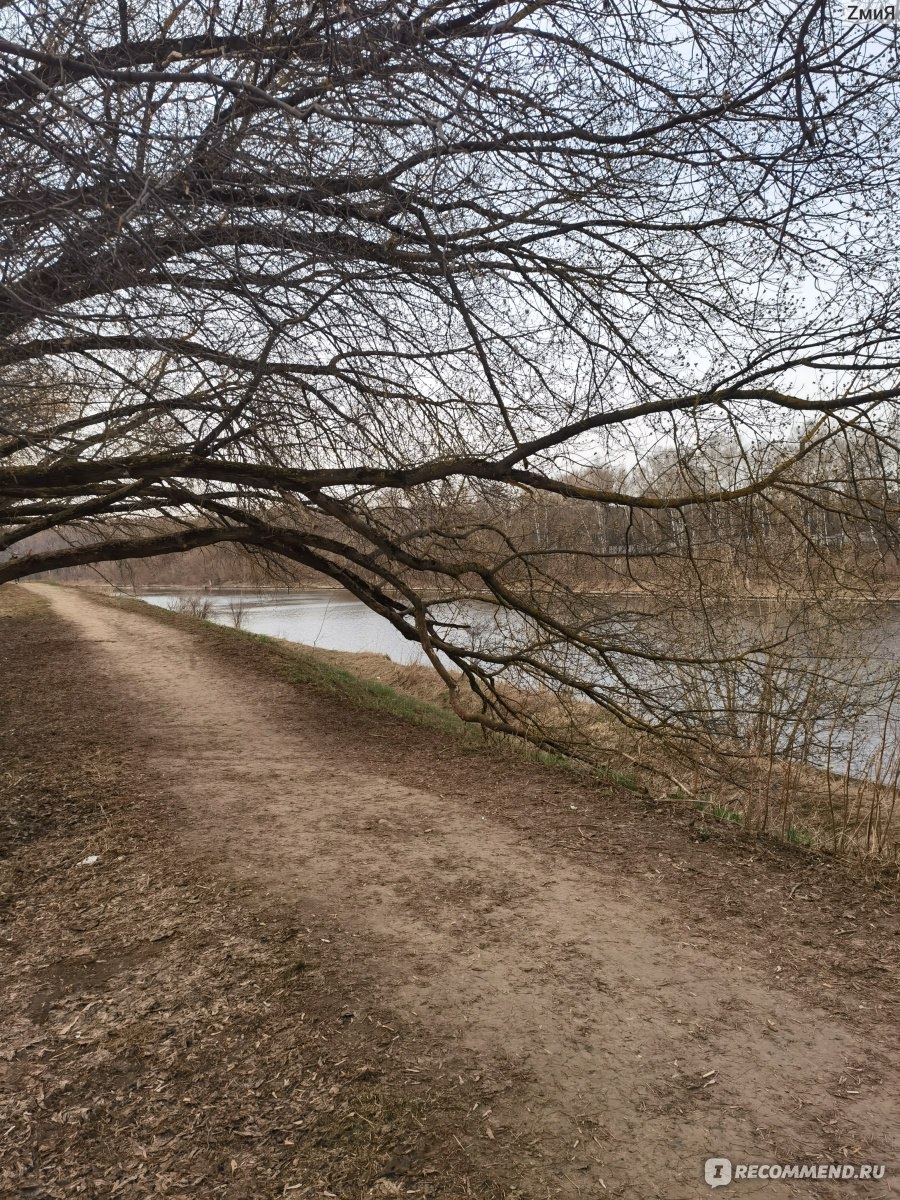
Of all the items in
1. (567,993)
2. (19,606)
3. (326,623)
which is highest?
(326,623)

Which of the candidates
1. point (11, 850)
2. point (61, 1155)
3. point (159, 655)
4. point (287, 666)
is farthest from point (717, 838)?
point (159, 655)

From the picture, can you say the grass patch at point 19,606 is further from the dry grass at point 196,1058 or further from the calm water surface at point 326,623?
the dry grass at point 196,1058

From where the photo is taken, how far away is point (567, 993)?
3.43 m

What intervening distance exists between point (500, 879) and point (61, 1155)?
2.58 m

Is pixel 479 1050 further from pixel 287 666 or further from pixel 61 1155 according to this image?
pixel 287 666

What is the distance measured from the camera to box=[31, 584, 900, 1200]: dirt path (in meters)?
2.58

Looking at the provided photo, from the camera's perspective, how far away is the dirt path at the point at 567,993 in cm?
258

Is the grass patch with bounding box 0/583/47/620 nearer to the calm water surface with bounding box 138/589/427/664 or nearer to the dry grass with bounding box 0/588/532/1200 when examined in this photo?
the calm water surface with bounding box 138/589/427/664

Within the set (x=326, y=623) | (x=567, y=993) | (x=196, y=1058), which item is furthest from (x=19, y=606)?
(x=567, y=993)

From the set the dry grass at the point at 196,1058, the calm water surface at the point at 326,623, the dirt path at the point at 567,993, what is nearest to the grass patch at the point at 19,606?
the calm water surface at the point at 326,623

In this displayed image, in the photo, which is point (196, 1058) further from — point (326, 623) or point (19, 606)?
point (326, 623)

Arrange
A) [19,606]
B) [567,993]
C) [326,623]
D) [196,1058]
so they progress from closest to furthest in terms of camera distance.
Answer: [196,1058] → [567,993] → [19,606] → [326,623]

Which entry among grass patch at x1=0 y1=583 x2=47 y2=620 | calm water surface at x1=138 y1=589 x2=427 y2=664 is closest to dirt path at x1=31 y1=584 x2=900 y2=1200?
calm water surface at x1=138 y1=589 x2=427 y2=664

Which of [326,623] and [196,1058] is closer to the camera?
[196,1058]
